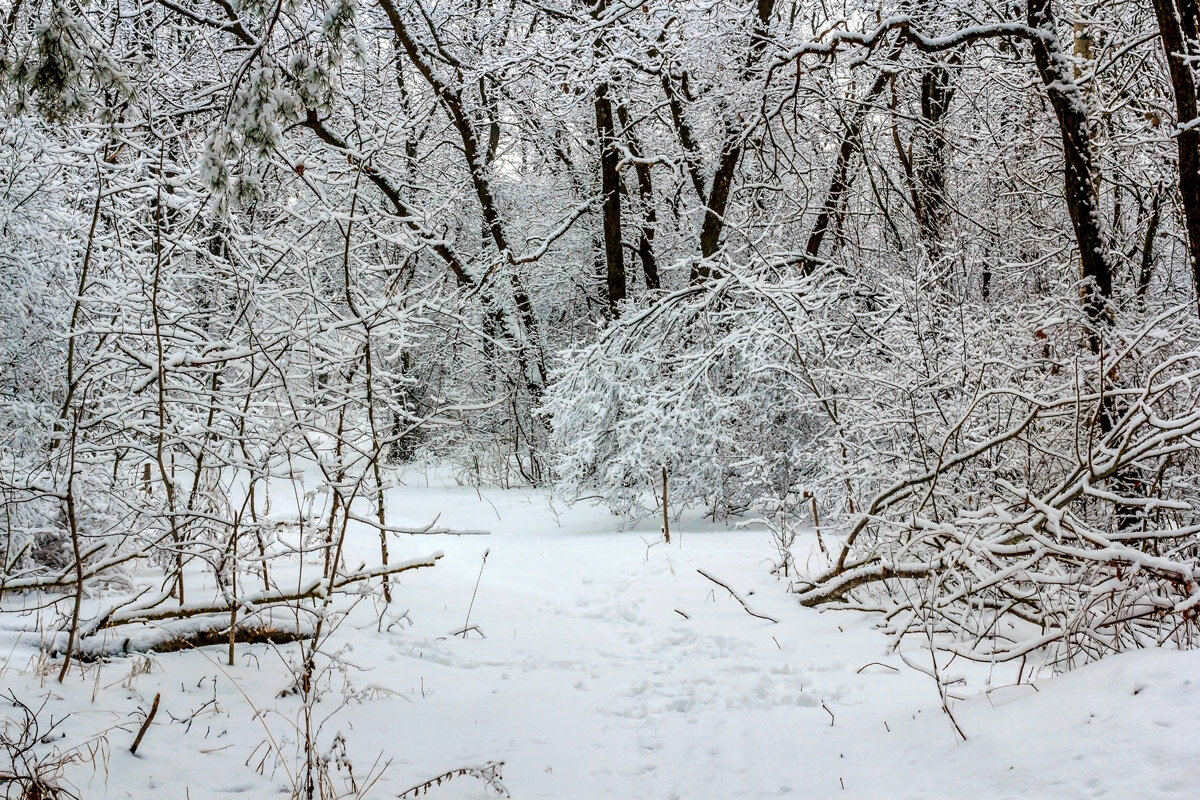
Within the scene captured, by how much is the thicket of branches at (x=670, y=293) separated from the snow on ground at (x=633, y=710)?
40 cm

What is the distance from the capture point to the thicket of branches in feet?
12.6

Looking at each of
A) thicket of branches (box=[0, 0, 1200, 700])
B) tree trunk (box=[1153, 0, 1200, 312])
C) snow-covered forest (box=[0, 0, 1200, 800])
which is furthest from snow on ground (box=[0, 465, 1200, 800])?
tree trunk (box=[1153, 0, 1200, 312])

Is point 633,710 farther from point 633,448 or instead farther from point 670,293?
point 670,293

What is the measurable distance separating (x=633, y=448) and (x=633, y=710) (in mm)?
4993

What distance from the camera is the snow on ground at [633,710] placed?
8.00ft

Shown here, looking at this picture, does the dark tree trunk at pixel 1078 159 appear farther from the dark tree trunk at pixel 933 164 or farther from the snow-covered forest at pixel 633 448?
the dark tree trunk at pixel 933 164

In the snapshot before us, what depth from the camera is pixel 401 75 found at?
46.6ft

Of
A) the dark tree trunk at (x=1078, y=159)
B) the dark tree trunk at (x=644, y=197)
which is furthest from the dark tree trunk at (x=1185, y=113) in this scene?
the dark tree trunk at (x=644, y=197)

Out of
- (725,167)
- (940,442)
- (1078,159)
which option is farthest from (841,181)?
(940,442)

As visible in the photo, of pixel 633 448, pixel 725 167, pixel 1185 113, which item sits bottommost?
pixel 633 448

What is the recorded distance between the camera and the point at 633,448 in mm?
8945

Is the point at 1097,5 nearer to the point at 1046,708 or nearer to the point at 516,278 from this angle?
the point at 1046,708

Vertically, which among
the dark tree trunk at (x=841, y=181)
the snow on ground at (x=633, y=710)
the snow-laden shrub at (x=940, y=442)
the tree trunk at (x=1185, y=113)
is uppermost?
the dark tree trunk at (x=841, y=181)

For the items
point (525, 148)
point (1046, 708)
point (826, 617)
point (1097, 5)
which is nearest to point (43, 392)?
point (826, 617)
